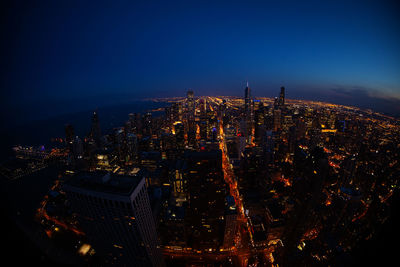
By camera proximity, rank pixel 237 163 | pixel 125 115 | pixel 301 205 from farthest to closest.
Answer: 1. pixel 125 115
2. pixel 237 163
3. pixel 301 205

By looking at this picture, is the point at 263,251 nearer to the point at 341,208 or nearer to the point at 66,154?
the point at 341,208

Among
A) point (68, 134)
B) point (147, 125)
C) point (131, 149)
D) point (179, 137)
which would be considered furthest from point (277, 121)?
point (68, 134)

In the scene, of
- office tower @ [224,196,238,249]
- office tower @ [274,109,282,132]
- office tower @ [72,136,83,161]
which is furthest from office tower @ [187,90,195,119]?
office tower @ [224,196,238,249]

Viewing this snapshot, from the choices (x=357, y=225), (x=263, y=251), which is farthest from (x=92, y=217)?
(x=357, y=225)

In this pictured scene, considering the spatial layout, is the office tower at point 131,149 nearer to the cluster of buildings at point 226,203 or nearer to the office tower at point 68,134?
the cluster of buildings at point 226,203

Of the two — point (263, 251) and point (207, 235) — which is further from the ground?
point (207, 235)

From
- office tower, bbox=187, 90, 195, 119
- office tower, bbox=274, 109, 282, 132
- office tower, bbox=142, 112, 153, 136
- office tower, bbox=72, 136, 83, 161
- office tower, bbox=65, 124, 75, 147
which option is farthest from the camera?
office tower, bbox=187, 90, 195, 119

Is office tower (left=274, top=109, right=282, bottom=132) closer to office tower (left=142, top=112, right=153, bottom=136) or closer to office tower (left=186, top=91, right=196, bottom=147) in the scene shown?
office tower (left=186, top=91, right=196, bottom=147)

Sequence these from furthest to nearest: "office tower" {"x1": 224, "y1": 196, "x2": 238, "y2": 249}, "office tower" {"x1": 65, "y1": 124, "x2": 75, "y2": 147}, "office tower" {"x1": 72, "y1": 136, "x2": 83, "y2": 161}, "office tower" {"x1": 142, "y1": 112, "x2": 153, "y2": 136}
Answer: "office tower" {"x1": 142, "y1": 112, "x2": 153, "y2": 136}, "office tower" {"x1": 65, "y1": 124, "x2": 75, "y2": 147}, "office tower" {"x1": 72, "y1": 136, "x2": 83, "y2": 161}, "office tower" {"x1": 224, "y1": 196, "x2": 238, "y2": 249}
